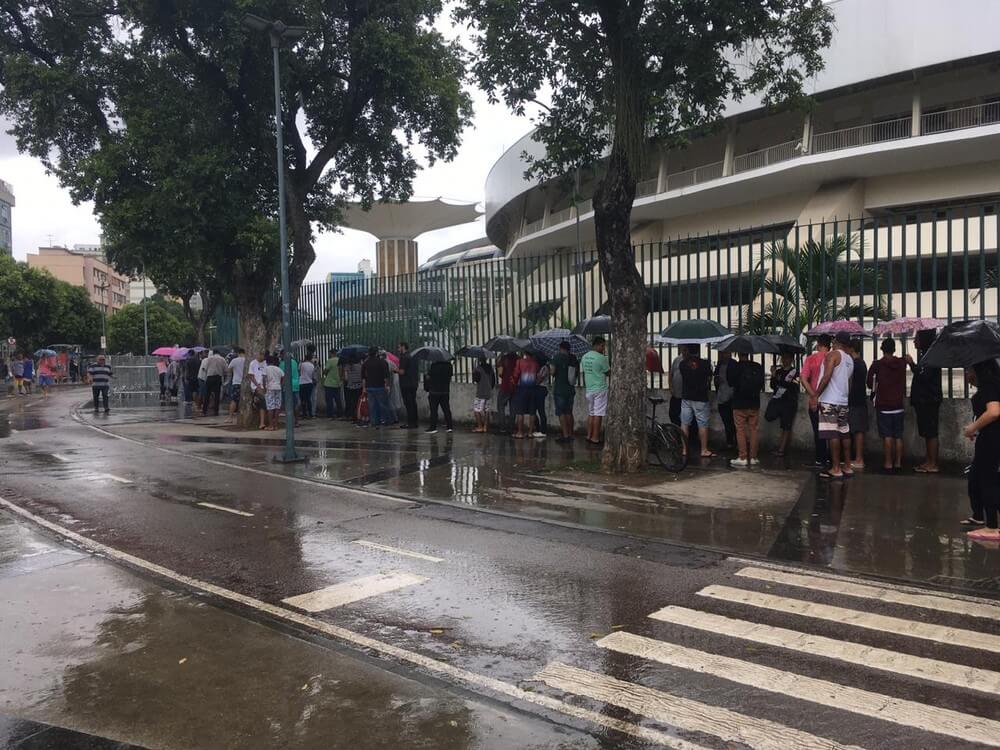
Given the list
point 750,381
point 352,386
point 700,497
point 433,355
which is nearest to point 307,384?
point 352,386

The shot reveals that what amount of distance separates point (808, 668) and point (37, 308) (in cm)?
5448

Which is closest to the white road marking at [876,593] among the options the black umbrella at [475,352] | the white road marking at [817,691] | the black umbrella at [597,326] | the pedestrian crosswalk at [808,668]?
the pedestrian crosswalk at [808,668]

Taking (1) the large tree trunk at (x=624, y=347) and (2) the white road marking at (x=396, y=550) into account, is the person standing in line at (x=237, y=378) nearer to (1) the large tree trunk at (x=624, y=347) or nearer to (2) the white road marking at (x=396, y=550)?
(1) the large tree trunk at (x=624, y=347)

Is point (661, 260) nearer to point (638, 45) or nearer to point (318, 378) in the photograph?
point (638, 45)

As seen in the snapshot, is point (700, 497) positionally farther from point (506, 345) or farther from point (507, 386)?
point (506, 345)

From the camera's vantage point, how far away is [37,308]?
49344 millimetres

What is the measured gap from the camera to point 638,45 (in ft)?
32.6

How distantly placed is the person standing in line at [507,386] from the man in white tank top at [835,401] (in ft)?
18.8

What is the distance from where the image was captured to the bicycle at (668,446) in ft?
35.6

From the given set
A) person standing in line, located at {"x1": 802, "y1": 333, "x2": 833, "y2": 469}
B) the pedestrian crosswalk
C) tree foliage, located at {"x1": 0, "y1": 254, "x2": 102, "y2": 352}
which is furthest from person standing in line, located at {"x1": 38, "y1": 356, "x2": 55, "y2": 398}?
the pedestrian crosswalk

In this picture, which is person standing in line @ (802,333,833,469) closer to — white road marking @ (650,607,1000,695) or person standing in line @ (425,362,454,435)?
white road marking @ (650,607,1000,695)

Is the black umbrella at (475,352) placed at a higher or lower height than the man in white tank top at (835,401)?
higher

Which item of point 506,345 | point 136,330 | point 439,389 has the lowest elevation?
point 439,389

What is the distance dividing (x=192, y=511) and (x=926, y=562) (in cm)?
731
